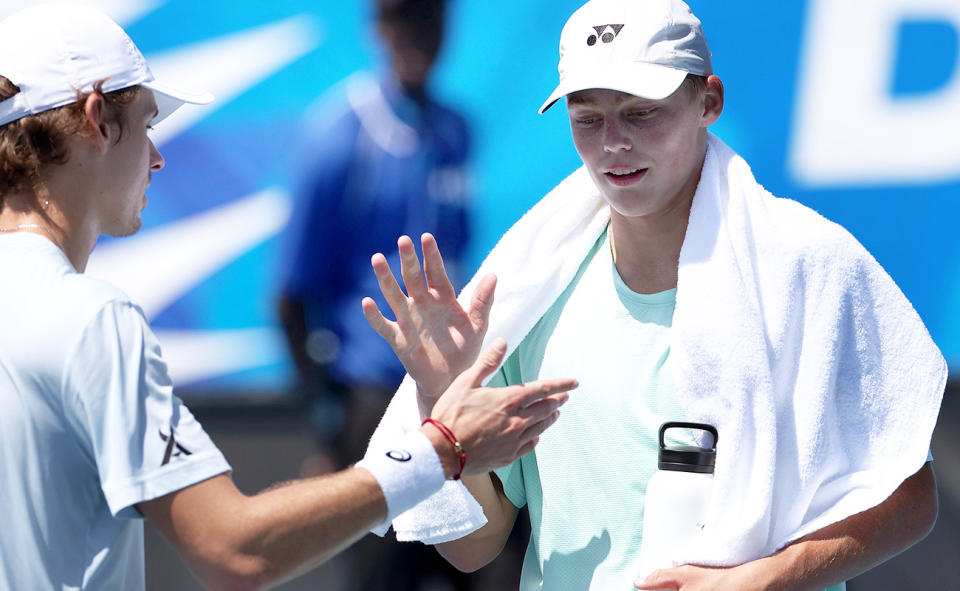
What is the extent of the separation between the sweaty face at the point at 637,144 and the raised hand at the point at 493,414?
38 centimetres

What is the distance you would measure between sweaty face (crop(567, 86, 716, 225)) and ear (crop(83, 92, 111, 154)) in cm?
79

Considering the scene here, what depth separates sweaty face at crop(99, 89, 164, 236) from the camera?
4.90 feet

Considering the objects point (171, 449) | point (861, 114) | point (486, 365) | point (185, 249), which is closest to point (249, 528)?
point (171, 449)

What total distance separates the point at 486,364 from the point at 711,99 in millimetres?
653

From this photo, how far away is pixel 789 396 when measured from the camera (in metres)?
1.62

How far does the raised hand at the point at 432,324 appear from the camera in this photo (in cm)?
173

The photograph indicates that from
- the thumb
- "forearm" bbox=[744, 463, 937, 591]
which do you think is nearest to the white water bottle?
"forearm" bbox=[744, 463, 937, 591]

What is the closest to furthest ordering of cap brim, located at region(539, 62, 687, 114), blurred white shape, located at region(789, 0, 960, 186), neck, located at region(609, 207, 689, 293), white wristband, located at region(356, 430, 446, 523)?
white wristband, located at region(356, 430, 446, 523), cap brim, located at region(539, 62, 687, 114), neck, located at region(609, 207, 689, 293), blurred white shape, located at region(789, 0, 960, 186)

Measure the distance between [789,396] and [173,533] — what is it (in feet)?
3.17

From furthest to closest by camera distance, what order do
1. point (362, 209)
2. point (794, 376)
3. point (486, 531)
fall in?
point (362, 209), point (486, 531), point (794, 376)

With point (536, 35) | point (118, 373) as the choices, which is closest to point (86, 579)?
point (118, 373)

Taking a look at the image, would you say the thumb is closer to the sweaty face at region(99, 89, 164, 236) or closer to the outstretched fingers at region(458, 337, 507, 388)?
the outstretched fingers at region(458, 337, 507, 388)

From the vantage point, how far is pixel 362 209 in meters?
2.97

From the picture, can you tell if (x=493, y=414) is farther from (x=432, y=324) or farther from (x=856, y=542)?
(x=856, y=542)
